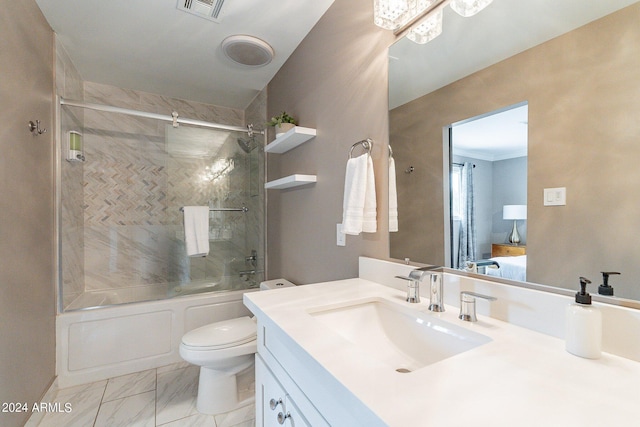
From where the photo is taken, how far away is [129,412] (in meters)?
1.57

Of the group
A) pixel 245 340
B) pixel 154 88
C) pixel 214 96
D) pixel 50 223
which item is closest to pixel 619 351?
pixel 245 340

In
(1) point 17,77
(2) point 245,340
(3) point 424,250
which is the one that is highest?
(1) point 17,77

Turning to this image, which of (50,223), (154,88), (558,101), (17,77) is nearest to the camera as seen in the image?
(558,101)

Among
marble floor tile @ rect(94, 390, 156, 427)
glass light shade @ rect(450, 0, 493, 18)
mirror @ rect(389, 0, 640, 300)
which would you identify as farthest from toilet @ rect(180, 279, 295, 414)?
glass light shade @ rect(450, 0, 493, 18)

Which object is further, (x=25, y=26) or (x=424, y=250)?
(x=25, y=26)

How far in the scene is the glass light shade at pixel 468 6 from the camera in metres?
0.90

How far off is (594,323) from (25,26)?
268 cm

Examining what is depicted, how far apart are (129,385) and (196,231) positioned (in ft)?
3.83

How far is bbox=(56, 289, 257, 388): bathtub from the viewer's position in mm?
1836

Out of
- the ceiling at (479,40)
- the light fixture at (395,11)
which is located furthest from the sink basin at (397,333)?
the light fixture at (395,11)

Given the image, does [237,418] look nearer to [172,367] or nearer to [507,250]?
[172,367]

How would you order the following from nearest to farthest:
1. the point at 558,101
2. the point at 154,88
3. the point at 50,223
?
the point at 558,101 < the point at 50,223 < the point at 154,88

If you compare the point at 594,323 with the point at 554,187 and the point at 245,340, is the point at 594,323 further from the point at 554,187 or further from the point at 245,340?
the point at 245,340

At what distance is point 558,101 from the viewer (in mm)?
700
